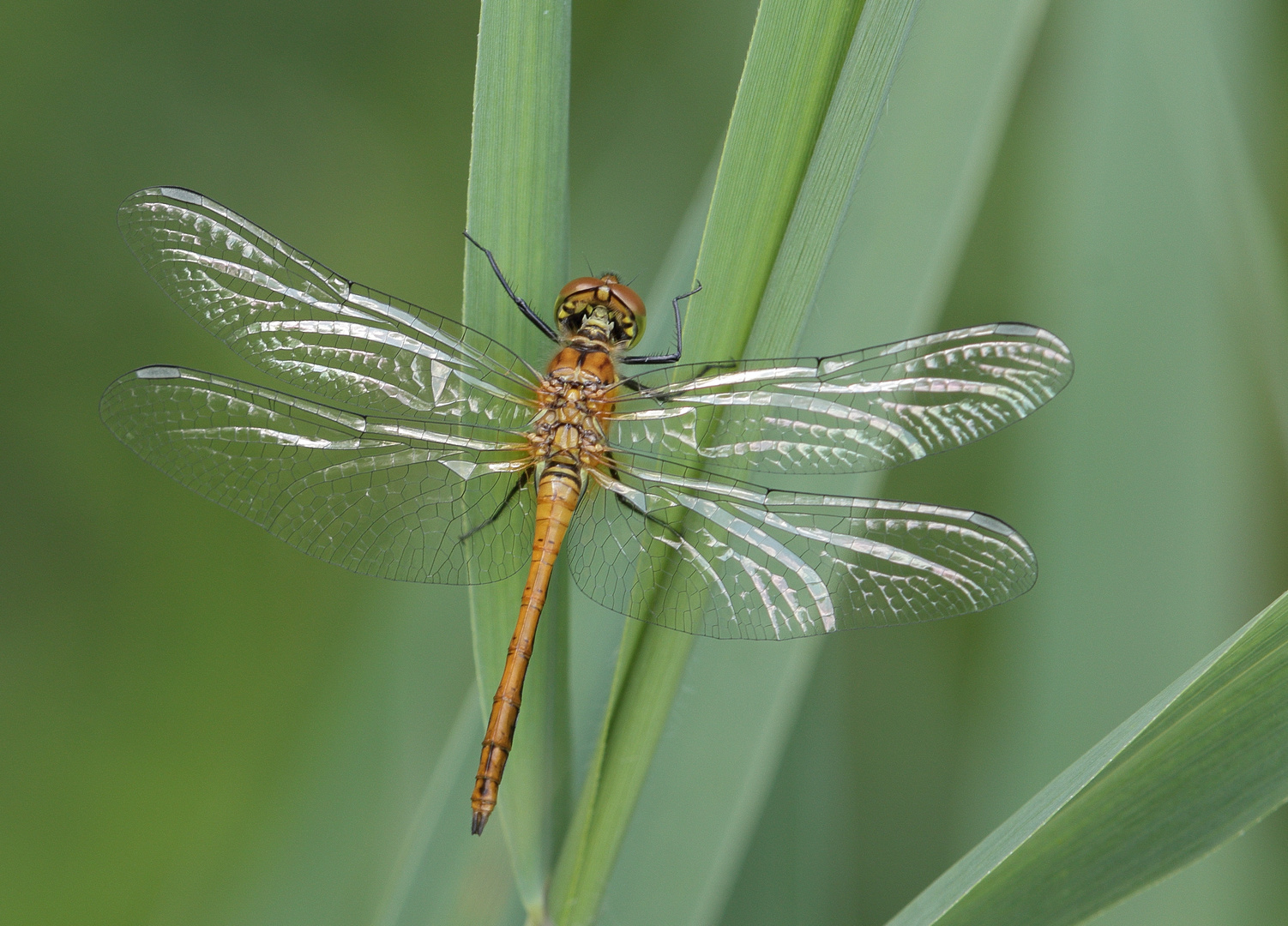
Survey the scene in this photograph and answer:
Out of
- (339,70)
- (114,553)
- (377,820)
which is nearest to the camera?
(377,820)

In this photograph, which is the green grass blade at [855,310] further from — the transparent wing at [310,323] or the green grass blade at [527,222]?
the transparent wing at [310,323]

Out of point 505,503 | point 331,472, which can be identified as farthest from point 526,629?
point 331,472

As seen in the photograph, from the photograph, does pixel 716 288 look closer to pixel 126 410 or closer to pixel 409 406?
pixel 409 406

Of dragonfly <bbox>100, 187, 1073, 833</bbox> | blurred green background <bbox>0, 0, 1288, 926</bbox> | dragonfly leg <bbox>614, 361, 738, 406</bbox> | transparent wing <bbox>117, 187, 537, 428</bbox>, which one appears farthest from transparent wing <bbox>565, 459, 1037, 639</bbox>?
transparent wing <bbox>117, 187, 537, 428</bbox>

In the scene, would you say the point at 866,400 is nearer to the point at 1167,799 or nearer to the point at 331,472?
the point at 1167,799

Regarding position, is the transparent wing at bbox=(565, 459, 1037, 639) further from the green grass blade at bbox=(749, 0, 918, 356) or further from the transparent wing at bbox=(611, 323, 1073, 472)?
the green grass blade at bbox=(749, 0, 918, 356)

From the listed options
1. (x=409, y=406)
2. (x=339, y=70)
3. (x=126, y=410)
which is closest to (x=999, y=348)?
(x=409, y=406)
